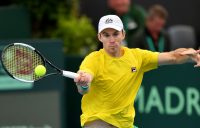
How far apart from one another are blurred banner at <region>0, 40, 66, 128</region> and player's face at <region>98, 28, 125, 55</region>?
3.63 m

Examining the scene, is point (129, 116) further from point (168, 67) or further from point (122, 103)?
point (168, 67)

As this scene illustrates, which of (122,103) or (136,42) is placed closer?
(122,103)

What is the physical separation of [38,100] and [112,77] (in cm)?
376

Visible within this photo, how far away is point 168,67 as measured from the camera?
34.4 ft

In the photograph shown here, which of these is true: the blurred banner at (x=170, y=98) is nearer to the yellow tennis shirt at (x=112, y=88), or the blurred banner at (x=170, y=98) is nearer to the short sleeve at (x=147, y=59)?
the short sleeve at (x=147, y=59)

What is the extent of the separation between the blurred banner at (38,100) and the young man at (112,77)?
3419 mm

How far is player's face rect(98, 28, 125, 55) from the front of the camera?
7387mm

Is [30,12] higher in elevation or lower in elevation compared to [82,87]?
higher

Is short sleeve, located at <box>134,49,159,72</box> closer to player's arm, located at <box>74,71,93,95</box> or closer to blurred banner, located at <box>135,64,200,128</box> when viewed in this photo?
player's arm, located at <box>74,71,93,95</box>

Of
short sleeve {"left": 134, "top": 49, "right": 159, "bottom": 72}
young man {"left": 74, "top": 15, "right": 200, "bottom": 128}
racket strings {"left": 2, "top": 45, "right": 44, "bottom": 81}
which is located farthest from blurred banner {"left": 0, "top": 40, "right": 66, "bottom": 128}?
young man {"left": 74, "top": 15, "right": 200, "bottom": 128}

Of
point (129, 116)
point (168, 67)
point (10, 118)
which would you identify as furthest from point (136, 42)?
point (129, 116)

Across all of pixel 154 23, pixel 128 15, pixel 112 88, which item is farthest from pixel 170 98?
pixel 112 88

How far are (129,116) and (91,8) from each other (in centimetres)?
685

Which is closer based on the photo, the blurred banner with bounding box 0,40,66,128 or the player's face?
the player's face
